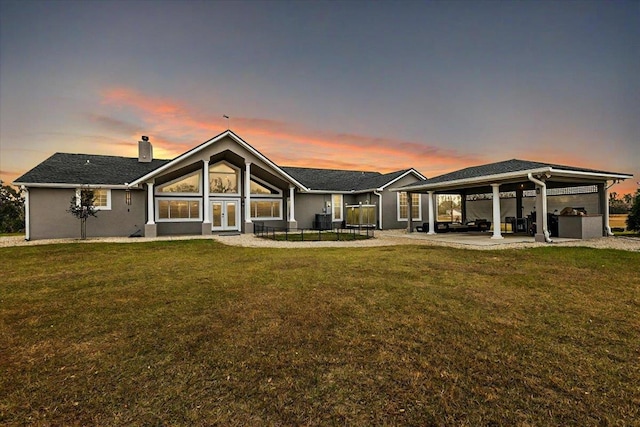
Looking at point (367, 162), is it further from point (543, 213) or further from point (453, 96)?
point (543, 213)

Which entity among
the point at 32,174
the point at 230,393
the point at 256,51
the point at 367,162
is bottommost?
the point at 230,393

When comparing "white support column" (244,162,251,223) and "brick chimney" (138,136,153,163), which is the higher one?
"brick chimney" (138,136,153,163)

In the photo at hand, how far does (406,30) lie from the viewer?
47.3 feet

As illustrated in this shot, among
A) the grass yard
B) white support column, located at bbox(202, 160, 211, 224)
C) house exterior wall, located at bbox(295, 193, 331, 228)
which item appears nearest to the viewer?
the grass yard

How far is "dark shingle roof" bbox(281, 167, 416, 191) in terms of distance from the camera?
74.7 feet

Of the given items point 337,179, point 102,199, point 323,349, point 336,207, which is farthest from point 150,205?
point 323,349

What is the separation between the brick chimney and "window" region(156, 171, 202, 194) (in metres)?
4.85

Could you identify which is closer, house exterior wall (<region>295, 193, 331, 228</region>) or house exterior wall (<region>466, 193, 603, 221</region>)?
house exterior wall (<region>466, 193, 603, 221</region>)

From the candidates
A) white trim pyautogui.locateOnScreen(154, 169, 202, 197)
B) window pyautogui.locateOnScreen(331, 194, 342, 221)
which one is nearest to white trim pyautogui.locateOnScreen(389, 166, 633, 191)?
window pyautogui.locateOnScreen(331, 194, 342, 221)

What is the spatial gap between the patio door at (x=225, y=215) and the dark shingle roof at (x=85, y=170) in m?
4.07

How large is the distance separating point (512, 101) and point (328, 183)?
13083 millimetres

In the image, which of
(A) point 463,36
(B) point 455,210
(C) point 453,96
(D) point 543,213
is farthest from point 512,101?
(B) point 455,210

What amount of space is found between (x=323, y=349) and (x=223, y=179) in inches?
713

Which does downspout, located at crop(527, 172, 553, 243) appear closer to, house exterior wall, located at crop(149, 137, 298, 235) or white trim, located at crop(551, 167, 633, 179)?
white trim, located at crop(551, 167, 633, 179)
